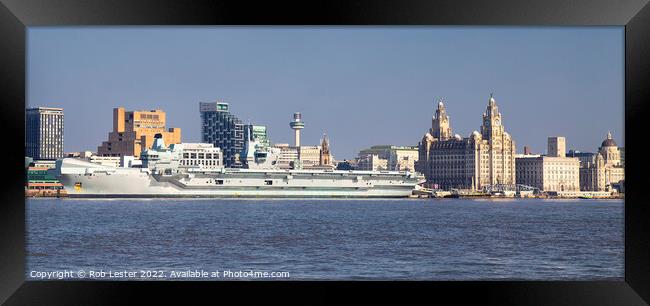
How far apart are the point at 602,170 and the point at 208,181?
33.4 metres

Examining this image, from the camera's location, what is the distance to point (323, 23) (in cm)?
582

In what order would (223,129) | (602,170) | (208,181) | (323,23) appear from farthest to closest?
(223,129), (602,170), (208,181), (323,23)

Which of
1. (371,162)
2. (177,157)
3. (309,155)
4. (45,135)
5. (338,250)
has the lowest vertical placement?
(338,250)

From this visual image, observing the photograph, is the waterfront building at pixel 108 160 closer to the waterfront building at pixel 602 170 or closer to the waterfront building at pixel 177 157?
the waterfront building at pixel 177 157

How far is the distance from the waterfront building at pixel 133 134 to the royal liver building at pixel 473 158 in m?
21.6

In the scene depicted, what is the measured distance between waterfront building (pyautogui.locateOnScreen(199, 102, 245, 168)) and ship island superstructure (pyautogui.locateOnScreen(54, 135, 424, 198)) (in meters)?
21.1

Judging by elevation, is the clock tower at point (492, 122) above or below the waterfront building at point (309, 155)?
above

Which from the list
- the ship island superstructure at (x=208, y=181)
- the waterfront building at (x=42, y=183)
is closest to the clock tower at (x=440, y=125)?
the ship island superstructure at (x=208, y=181)

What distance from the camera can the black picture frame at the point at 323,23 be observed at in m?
A: 5.80

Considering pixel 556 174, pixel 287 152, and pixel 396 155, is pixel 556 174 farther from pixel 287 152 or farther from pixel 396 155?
pixel 287 152

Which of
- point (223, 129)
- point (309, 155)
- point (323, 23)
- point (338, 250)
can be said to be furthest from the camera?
point (309, 155)

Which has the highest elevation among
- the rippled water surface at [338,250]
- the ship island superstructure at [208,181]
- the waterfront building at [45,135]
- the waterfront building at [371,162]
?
the waterfront building at [45,135]

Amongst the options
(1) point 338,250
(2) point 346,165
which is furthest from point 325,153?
(1) point 338,250
